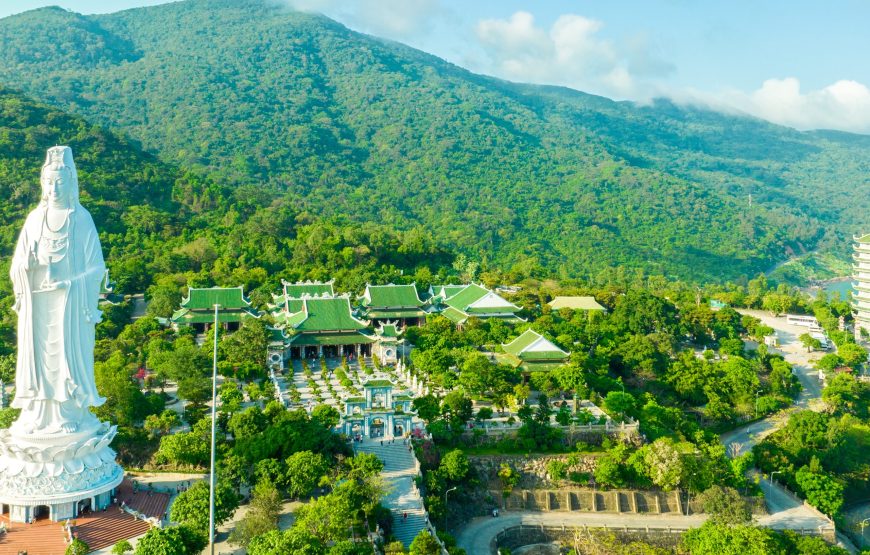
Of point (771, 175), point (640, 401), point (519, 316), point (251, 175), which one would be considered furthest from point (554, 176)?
point (640, 401)

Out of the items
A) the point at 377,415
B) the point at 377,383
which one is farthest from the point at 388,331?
the point at 377,415

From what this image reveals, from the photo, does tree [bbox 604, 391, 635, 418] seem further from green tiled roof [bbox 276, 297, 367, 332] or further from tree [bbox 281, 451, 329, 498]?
green tiled roof [bbox 276, 297, 367, 332]

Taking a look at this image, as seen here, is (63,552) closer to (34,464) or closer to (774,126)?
(34,464)

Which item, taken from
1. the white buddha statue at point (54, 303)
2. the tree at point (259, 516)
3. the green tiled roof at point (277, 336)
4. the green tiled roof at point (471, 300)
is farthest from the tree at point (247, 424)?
the green tiled roof at point (471, 300)

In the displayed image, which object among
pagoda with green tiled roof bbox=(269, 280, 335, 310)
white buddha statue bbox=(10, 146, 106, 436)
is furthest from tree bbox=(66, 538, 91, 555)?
pagoda with green tiled roof bbox=(269, 280, 335, 310)

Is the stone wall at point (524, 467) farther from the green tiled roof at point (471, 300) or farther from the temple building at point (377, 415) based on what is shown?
the green tiled roof at point (471, 300)

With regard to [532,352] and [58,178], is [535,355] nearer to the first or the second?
[532,352]
